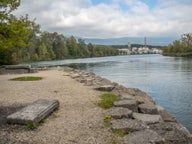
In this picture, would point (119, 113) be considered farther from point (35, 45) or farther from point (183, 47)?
point (183, 47)

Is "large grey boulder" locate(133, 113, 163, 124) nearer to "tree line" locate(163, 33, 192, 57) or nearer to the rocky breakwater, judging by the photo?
the rocky breakwater

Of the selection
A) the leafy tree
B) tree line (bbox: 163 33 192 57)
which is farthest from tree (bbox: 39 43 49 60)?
tree line (bbox: 163 33 192 57)

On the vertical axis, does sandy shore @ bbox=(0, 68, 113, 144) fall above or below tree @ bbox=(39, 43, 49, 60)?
below

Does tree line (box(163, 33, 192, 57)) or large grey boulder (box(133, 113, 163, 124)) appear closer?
large grey boulder (box(133, 113, 163, 124))

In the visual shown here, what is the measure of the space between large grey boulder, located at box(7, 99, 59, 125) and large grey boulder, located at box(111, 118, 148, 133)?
6.35ft

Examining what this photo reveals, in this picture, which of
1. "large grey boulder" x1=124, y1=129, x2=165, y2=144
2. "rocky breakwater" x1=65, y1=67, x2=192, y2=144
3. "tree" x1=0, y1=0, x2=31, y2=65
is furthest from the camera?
"tree" x1=0, y1=0, x2=31, y2=65

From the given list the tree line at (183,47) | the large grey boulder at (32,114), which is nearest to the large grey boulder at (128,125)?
the large grey boulder at (32,114)

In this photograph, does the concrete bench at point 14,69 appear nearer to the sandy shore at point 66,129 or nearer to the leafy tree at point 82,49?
the sandy shore at point 66,129

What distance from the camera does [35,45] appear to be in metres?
91.1

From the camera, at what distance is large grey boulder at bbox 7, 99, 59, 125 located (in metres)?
5.67

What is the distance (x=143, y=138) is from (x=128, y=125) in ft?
2.62

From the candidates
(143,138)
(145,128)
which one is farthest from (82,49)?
(143,138)

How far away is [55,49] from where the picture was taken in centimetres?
10169

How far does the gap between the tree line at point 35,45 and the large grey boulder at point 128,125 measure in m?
6.74
